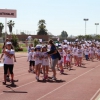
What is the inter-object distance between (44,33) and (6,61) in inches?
3305

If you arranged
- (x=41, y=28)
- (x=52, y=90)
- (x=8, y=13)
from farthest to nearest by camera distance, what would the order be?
(x=41, y=28) < (x=8, y=13) < (x=52, y=90)

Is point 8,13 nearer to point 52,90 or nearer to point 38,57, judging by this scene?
point 38,57

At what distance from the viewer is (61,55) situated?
20.3 metres

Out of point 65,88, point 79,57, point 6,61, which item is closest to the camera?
point 65,88

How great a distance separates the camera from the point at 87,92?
11875 mm

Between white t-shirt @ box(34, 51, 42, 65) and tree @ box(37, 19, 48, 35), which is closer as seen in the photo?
white t-shirt @ box(34, 51, 42, 65)

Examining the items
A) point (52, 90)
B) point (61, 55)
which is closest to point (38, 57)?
point (52, 90)

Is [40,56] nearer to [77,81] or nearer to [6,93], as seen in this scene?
[77,81]

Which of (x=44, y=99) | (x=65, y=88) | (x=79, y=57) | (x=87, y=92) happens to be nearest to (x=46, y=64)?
(x=65, y=88)

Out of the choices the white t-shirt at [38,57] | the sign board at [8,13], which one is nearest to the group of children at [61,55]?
the white t-shirt at [38,57]

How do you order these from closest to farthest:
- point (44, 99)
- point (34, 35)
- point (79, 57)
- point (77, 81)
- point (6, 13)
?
1. point (44, 99)
2. point (77, 81)
3. point (6, 13)
4. point (79, 57)
5. point (34, 35)

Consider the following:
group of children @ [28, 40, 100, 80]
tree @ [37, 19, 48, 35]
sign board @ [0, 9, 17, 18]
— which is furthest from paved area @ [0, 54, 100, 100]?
tree @ [37, 19, 48, 35]

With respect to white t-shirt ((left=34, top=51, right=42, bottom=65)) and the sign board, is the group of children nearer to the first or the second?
white t-shirt ((left=34, top=51, right=42, bottom=65))

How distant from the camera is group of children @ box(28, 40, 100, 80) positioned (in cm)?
1519
